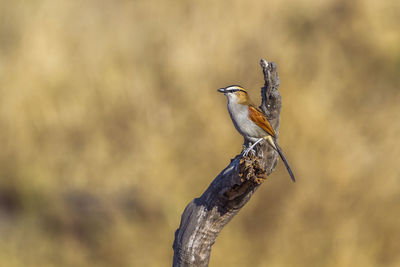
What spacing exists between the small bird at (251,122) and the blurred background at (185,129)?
410cm

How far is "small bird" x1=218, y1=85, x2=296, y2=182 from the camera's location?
6309 mm

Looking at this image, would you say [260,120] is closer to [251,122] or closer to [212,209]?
[251,122]

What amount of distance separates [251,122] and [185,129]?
537 centimetres

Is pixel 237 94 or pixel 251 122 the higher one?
pixel 237 94

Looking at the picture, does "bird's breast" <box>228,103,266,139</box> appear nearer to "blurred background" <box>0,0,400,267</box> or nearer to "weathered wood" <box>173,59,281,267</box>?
"weathered wood" <box>173,59,281,267</box>

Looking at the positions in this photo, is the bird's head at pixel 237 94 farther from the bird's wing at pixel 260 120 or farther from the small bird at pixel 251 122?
the bird's wing at pixel 260 120

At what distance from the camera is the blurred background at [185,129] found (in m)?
10.9

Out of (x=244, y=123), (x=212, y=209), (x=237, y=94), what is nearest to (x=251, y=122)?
(x=244, y=123)

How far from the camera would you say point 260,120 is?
20.7ft

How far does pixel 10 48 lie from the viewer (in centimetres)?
1255

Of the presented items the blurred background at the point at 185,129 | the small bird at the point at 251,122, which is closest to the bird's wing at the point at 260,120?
the small bird at the point at 251,122

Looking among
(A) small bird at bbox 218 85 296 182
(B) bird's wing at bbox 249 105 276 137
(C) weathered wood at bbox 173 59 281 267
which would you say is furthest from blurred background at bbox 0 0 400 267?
(B) bird's wing at bbox 249 105 276 137

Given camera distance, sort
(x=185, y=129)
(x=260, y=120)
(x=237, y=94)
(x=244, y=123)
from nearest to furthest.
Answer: (x=260, y=120)
(x=244, y=123)
(x=237, y=94)
(x=185, y=129)

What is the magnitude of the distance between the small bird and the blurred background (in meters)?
4.10
